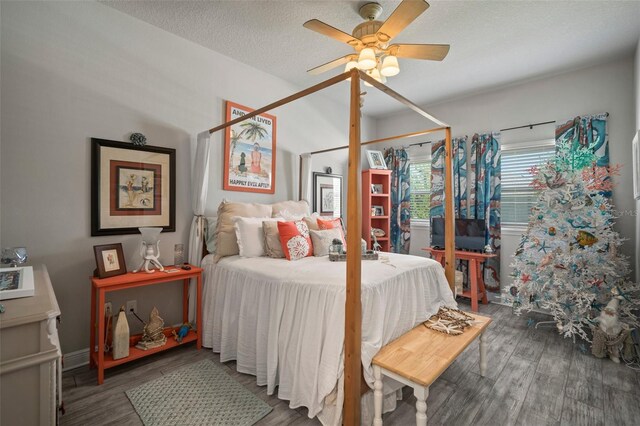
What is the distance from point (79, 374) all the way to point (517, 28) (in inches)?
182

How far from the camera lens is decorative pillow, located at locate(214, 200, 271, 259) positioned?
8.79ft

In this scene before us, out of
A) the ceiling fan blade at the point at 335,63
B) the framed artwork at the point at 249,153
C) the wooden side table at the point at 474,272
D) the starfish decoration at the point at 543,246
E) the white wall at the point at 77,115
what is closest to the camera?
the white wall at the point at 77,115

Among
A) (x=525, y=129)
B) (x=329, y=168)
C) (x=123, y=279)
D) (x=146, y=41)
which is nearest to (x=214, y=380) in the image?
(x=123, y=279)

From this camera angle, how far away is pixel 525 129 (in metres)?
3.84

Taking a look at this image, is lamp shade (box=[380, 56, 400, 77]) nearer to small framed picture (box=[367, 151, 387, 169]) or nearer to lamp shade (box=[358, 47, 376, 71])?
lamp shade (box=[358, 47, 376, 71])

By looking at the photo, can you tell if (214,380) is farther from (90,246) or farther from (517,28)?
(517,28)

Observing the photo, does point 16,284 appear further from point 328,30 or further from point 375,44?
point 375,44

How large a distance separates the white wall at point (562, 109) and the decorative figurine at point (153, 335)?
152 inches

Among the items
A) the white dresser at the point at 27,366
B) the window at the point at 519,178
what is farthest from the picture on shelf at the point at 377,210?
the white dresser at the point at 27,366

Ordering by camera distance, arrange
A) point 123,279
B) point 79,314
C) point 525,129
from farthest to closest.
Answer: point 525,129 < point 79,314 < point 123,279

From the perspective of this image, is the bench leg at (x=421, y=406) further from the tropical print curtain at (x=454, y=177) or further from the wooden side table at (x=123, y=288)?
the tropical print curtain at (x=454, y=177)

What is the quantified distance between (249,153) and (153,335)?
2.07 meters

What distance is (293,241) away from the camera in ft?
8.56

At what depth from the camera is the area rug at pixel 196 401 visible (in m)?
1.71
